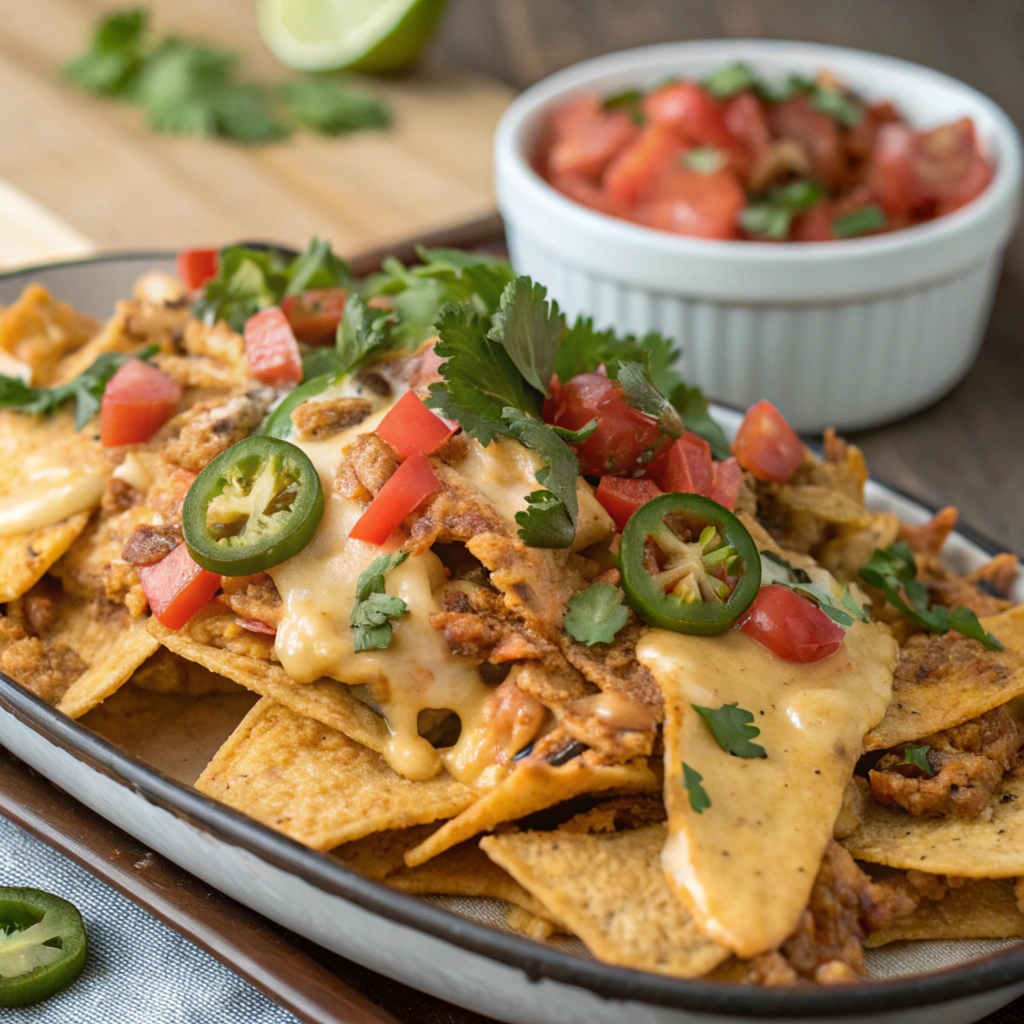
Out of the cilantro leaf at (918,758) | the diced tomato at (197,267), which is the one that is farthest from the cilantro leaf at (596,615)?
the diced tomato at (197,267)

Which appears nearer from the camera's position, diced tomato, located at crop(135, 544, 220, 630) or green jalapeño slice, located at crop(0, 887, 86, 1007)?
green jalapeño slice, located at crop(0, 887, 86, 1007)

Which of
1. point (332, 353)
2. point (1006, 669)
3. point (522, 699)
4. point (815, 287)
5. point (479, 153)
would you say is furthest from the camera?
point (479, 153)

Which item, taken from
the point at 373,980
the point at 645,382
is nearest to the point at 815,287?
the point at 645,382

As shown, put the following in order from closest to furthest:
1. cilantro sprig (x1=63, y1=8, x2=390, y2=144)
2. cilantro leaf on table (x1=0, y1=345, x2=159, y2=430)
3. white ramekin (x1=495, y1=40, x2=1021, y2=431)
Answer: cilantro leaf on table (x1=0, y1=345, x2=159, y2=430)
white ramekin (x1=495, y1=40, x2=1021, y2=431)
cilantro sprig (x1=63, y1=8, x2=390, y2=144)

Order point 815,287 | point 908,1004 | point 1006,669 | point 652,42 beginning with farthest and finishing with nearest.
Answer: point 652,42 < point 815,287 < point 1006,669 < point 908,1004

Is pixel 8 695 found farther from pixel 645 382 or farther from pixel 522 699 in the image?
pixel 645 382

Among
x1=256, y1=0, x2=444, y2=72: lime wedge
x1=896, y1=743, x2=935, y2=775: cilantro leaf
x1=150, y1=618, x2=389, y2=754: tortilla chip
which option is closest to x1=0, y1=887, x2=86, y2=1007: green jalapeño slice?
x1=150, y1=618, x2=389, y2=754: tortilla chip

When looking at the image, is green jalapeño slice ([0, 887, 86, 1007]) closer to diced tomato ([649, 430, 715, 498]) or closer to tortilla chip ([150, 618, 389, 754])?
tortilla chip ([150, 618, 389, 754])
